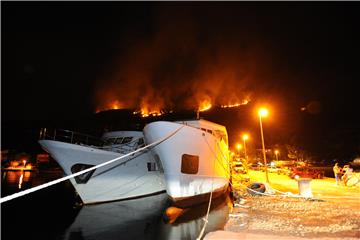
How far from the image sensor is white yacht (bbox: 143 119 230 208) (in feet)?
31.7

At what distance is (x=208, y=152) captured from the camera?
1125 cm

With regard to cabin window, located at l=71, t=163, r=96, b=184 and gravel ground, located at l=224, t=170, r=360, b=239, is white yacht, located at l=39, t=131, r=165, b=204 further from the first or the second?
gravel ground, located at l=224, t=170, r=360, b=239

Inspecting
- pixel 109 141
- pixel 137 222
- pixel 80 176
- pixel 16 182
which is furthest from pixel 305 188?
pixel 16 182

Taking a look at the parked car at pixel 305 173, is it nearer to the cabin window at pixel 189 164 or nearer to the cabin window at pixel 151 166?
the cabin window at pixel 151 166

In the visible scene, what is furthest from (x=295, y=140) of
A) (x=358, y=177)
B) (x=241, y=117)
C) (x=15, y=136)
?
(x=15, y=136)

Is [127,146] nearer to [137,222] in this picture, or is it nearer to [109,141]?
[109,141]

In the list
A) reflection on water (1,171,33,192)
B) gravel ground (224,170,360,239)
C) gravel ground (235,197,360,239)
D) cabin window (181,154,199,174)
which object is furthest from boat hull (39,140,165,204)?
reflection on water (1,171,33,192)

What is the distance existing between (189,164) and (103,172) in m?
5.88

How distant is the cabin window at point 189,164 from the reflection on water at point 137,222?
2043 millimetres

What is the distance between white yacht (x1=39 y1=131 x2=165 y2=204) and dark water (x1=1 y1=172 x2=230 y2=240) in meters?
0.87

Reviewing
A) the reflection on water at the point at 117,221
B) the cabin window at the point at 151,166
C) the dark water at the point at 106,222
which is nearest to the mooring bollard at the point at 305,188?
the dark water at the point at 106,222

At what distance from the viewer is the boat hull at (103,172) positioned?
1225 cm

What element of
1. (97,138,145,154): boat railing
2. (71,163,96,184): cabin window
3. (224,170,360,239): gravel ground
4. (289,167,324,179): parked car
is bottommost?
(289,167,324,179): parked car

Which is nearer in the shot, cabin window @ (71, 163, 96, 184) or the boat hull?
the boat hull
